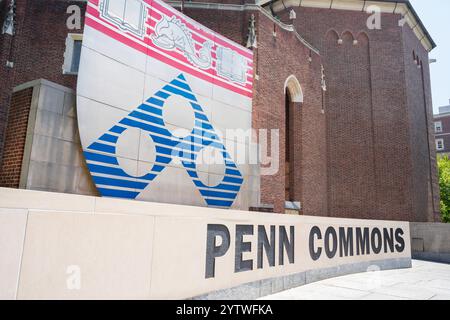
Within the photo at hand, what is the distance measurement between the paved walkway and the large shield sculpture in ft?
13.3

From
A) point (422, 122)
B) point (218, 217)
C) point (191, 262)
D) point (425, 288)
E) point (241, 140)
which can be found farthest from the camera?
point (422, 122)

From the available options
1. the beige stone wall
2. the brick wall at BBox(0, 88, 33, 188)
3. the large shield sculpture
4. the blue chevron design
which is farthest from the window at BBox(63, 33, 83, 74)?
the beige stone wall

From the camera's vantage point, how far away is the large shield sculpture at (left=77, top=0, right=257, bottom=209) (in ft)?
25.2

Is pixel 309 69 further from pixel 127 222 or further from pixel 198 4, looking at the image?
pixel 127 222

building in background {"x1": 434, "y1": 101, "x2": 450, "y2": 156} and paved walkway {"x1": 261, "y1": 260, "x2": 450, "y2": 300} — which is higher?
building in background {"x1": 434, "y1": 101, "x2": 450, "y2": 156}

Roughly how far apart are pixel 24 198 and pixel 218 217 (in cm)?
299

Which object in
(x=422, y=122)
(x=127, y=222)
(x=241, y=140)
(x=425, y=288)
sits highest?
(x=422, y=122)

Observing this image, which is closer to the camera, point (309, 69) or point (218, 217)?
point (218, 217)

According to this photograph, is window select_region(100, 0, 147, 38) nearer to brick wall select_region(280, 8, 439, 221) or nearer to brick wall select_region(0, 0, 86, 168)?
brick wall select_region(0, 0, 86, 168)

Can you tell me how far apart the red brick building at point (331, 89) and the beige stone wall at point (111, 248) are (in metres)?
8.27
